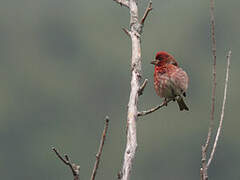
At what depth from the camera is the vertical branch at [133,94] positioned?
15.9ft

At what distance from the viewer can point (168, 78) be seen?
9.22 meters

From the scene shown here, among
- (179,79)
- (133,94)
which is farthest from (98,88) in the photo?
(133,94)

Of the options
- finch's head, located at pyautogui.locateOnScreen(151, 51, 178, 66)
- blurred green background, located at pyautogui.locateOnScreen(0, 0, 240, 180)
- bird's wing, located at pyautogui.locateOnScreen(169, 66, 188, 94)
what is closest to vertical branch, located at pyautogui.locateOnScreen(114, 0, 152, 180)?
finch's head, located at pyautogui.locateOnScreen(151, 51, 178, 66)

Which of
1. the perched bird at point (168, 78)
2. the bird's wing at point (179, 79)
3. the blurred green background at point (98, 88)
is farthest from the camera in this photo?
the blurred green background at point (98, 88)

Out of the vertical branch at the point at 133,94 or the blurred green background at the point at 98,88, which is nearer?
the vertical branch at the point at 133,94

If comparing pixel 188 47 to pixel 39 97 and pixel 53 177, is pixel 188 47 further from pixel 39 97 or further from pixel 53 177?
pixel 53 177

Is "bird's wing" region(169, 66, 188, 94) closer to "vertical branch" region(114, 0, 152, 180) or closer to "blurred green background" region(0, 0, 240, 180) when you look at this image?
"vertical branch" region(114, 0, 152, 180)

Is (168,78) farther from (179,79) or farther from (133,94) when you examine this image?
(133,94)

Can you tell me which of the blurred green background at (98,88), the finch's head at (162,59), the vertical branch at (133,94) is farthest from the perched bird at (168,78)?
the blurred green background at (98,88)

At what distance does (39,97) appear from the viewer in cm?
9656

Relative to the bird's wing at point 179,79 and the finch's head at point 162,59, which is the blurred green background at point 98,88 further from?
the finch's head at point 162,59

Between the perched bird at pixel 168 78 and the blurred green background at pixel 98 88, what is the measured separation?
5646cm

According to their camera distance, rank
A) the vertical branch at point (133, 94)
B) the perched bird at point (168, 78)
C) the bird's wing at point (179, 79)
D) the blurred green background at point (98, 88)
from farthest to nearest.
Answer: the blurred green background at point (98, 88), the bird's wing at point (179, 79), the perched bird at point (168, 78), the vertical branch at point (133, 94)

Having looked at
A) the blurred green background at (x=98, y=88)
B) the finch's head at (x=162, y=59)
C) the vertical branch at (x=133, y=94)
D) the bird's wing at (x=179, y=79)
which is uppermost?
the blurred green background at (x=98, y=88)
